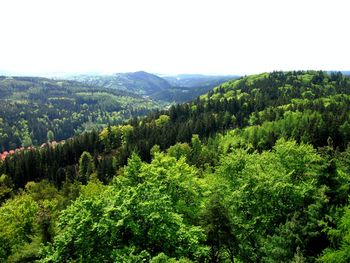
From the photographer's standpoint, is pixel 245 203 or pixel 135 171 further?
pixel 135 171

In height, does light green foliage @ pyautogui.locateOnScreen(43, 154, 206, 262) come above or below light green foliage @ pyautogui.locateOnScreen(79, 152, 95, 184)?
above

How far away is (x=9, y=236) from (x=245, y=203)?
32765 mm

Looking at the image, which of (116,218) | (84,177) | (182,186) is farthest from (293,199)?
(84,177)

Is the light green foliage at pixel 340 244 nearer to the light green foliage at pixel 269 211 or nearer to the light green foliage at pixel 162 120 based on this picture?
the light green foliage at pixel 269 211

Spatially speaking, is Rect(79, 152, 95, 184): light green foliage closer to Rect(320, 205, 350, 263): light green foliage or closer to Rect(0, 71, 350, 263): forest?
Rect(0, 71, 350, 263): forest

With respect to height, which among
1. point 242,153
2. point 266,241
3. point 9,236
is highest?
point 242,153

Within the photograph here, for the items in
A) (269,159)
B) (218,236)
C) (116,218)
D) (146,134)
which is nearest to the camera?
(116,218)

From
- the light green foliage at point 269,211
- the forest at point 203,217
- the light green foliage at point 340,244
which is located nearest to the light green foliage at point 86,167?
the forest at point 203,217

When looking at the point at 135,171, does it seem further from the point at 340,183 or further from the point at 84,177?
the point at 84,177

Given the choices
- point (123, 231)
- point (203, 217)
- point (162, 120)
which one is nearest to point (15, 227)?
point (123, 231)

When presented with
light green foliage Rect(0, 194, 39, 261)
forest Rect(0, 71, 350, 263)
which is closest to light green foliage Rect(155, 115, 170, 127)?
forest Rect(0, 71, 350, 263)

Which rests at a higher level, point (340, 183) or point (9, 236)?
point (340, 183)

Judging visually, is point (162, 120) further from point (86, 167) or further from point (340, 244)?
point (340, 244)

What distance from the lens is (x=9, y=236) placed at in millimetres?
47875
